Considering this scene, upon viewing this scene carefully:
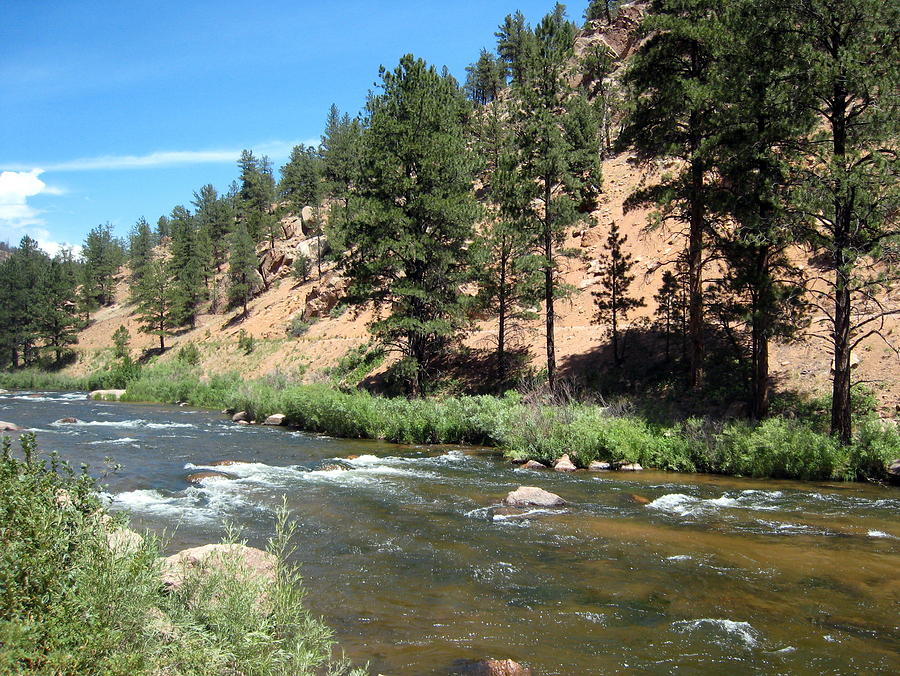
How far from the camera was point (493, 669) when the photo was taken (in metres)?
6.10

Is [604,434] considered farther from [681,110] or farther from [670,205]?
[681,110]

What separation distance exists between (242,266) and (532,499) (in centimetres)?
6137

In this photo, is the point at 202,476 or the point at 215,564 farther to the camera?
the point at 202,476

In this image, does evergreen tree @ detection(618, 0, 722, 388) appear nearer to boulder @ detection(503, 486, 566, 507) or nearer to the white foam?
boulder @ detection(503, 486, 566, 507)

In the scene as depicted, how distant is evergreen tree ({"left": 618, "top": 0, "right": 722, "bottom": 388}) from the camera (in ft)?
64.3

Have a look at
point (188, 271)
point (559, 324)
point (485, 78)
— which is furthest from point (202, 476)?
point (485, 78)

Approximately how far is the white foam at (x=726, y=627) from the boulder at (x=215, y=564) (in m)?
4.66

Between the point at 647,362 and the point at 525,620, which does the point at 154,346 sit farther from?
the point at 525,620

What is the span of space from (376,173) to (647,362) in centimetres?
1399

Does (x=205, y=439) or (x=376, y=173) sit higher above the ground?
(x=376, y=173)

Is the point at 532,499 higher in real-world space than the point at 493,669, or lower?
higher

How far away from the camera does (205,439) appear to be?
74.1ft

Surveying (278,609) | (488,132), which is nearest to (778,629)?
(278,609)

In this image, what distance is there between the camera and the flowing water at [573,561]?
266 inches
